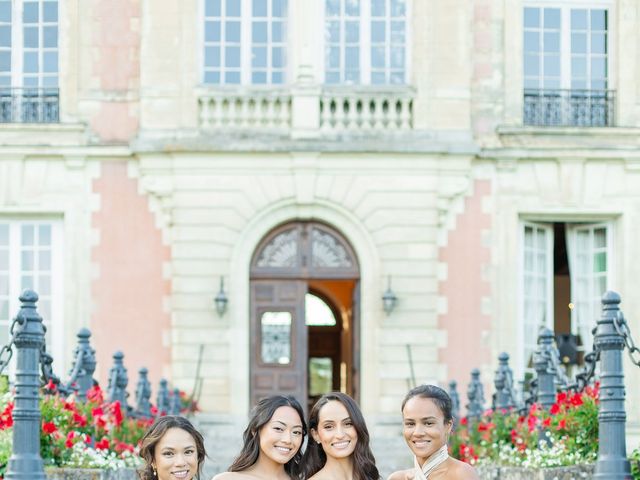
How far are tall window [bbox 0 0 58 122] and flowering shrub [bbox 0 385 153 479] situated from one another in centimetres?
719

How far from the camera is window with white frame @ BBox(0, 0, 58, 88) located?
22547 millimetres

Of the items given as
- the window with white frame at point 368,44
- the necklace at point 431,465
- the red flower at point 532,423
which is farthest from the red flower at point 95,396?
the necklace at point 431,465

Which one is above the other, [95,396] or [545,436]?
[95,396]

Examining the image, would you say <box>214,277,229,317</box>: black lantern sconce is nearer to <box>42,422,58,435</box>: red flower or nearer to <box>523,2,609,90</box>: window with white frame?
<box>523,2,609,90</box>: window with white frame

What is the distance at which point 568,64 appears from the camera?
2278 cm

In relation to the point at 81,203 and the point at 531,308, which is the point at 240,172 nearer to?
the point at 81,203

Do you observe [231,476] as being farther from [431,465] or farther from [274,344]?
[274,344]

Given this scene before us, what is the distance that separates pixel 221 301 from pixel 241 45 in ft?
10.6

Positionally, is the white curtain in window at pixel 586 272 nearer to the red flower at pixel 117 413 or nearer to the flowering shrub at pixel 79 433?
the flowering shrub at pixel 79 433

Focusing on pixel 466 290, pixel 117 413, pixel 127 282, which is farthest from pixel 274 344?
pixel 117 413

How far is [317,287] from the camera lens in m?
28.0

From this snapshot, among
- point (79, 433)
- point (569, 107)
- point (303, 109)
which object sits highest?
point (569, 107)

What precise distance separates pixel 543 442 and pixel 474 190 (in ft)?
26.3

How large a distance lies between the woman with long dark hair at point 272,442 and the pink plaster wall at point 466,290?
572 inches
